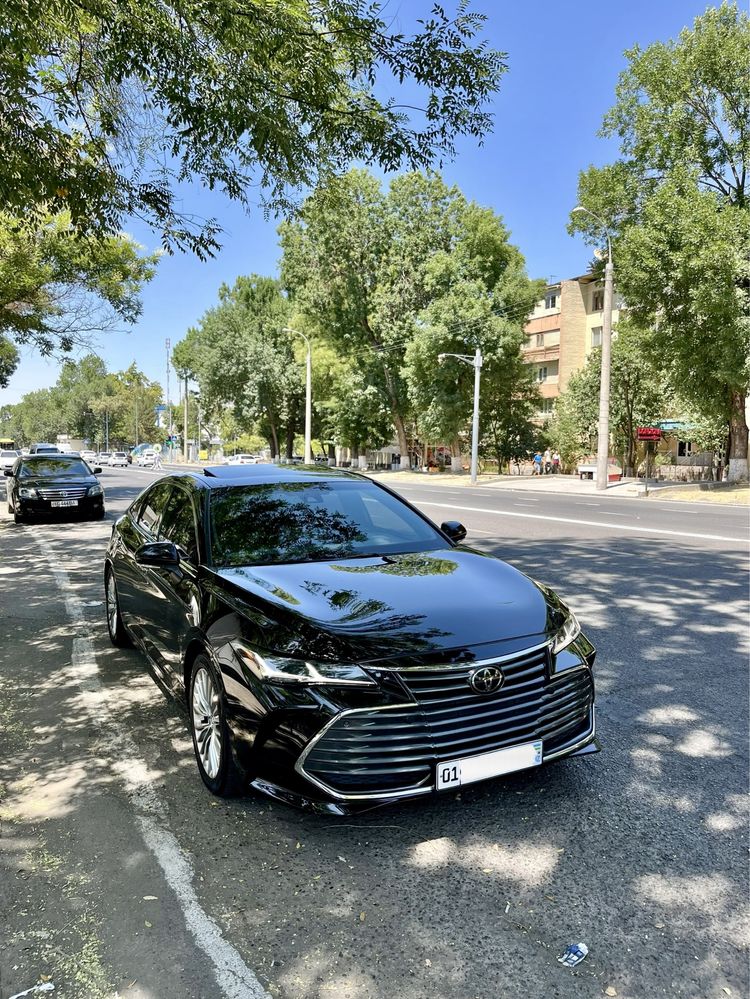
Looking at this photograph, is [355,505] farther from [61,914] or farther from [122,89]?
[122,89]

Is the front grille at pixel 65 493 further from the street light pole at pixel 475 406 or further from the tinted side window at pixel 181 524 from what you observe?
the street light pole at pixel 475 406

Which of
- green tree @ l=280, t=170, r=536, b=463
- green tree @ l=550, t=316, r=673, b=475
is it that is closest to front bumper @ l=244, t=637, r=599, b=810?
green tree @ l=550, t=316, r=673, b=475

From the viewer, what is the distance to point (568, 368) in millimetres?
55469

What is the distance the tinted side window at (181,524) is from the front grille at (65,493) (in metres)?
11.3

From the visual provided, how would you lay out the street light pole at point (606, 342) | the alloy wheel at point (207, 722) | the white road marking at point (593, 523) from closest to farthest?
the alloy wheel at point (207, 722) < the white road marking at point (593, 523) < the street light pole at point (606, 342)

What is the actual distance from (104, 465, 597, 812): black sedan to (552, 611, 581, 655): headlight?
0.01 meters

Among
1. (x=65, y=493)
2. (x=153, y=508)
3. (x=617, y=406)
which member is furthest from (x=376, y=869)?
(x=617, y=406)

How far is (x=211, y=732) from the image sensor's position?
3330 millimetres

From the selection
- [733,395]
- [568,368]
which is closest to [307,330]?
[568,368]

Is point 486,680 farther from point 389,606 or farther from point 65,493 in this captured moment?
point 65,493

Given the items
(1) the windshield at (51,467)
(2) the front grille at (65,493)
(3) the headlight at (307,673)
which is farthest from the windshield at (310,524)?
(1) the windshield at (51,467)

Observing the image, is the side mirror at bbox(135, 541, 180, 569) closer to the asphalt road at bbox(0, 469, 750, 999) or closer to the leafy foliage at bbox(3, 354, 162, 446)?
the asphalt road at bbox(0, 469, 750, 999)

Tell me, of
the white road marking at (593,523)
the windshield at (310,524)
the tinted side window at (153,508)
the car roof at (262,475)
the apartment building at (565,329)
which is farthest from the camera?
the apartment building at (565,329)

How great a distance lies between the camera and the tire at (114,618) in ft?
18.7
